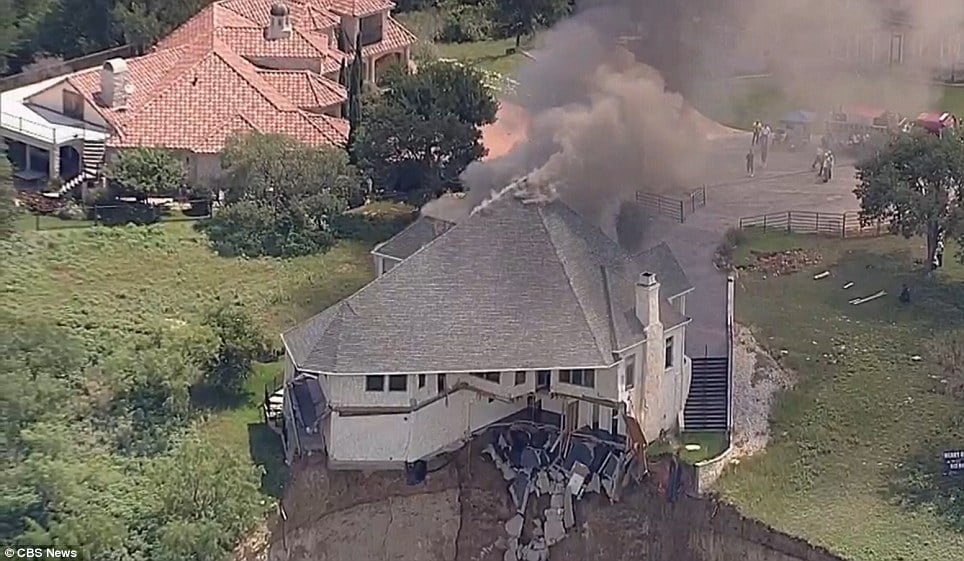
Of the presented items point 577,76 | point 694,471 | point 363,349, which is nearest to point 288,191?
point 577,76

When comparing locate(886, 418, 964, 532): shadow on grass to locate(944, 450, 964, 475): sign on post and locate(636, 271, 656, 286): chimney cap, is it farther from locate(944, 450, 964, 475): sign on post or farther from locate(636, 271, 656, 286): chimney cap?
locate(636, 271, 656, 286): chimney cap

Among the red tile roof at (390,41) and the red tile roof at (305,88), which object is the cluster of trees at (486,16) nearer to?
the red tile roof at (390,41)

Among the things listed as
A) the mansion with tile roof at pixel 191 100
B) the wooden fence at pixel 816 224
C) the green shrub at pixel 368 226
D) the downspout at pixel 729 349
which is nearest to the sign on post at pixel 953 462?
the downspout at pixel 729 349

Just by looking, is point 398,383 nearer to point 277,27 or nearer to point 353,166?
point 353,166

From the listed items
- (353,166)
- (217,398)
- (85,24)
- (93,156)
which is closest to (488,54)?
(85,24)

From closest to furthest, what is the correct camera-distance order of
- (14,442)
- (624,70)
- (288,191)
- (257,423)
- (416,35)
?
1. (14,442)
2. (257,423)
3. (624,70)
4. (288,191)
5. (416,35)

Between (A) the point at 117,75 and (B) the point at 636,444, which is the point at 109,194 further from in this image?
(B) the point at 636,444
